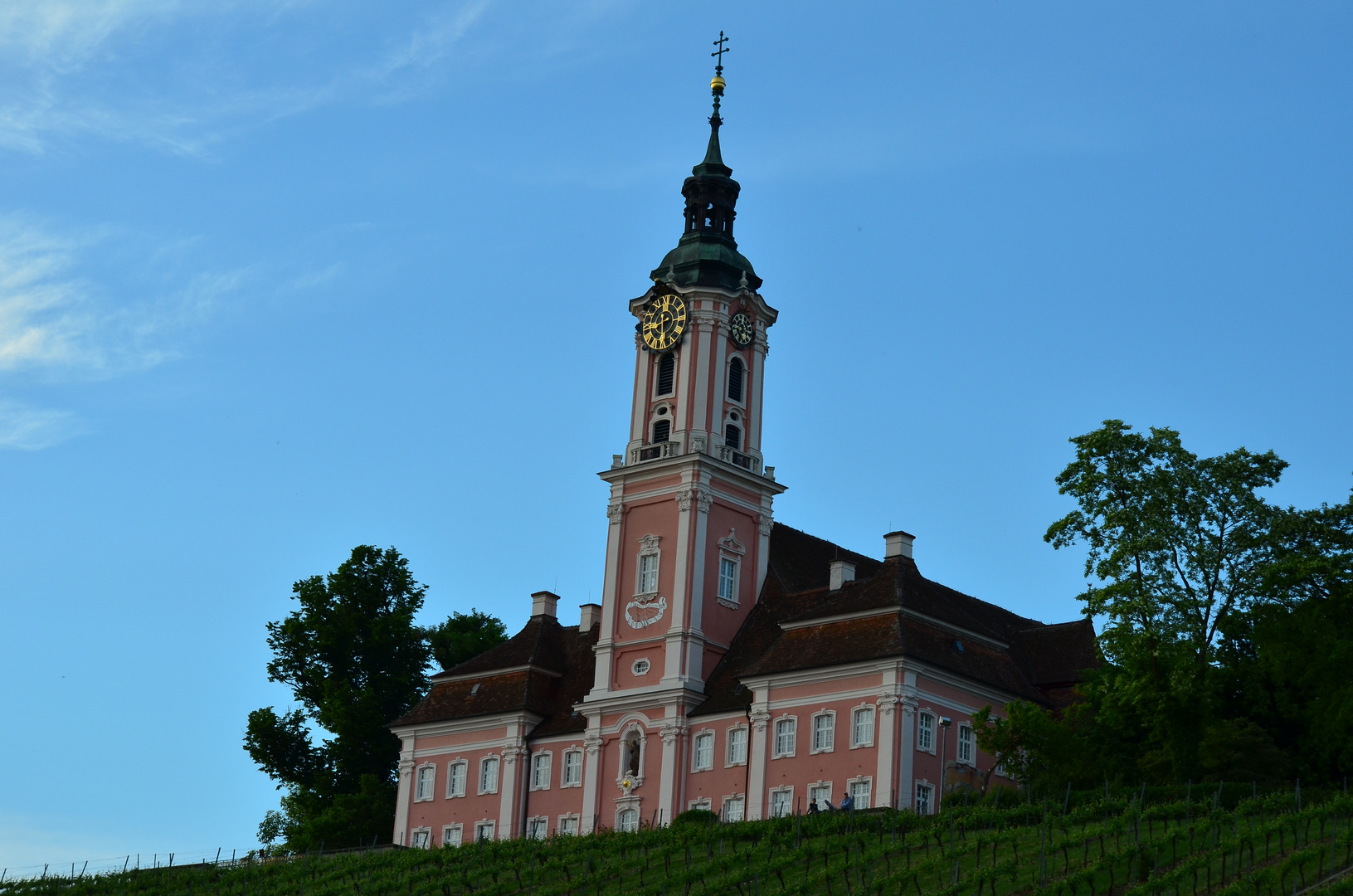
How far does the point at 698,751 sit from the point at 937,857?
23157 millimetres

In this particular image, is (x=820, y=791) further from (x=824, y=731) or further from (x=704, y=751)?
(x=704, y=751)

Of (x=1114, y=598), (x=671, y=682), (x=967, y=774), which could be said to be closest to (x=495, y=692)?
(x=671, y=682)

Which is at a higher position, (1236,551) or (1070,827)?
(1236,551)

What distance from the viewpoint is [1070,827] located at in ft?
186

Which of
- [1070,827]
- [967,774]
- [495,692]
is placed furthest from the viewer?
[495,692]

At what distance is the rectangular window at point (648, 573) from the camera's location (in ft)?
269

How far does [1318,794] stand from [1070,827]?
674 cm

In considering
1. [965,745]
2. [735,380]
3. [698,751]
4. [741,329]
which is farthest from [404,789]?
[965,745]

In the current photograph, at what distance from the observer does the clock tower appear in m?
79.2

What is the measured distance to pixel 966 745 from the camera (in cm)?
7344

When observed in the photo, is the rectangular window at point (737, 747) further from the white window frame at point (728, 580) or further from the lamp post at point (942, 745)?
the lamp post at point (942, 745)

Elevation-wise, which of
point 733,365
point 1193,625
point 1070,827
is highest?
point 733,365

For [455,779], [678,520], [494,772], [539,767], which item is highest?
[678,520]

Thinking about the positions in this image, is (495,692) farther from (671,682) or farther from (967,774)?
(967,774)
